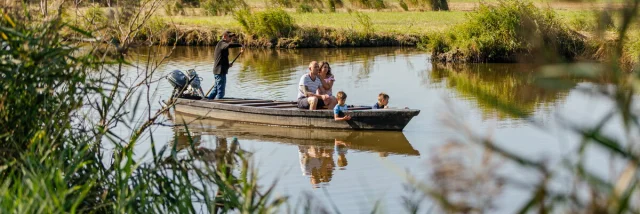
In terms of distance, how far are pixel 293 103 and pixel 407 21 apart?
22840 mm

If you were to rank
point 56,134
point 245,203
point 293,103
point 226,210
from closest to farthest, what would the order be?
point 245,203, point 226,210, point 56,134, point 293,103

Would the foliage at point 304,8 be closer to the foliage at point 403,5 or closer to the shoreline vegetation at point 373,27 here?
the shoreline vegetation at point 373,27

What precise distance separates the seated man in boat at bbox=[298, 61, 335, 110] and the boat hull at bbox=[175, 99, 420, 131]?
0.16 m

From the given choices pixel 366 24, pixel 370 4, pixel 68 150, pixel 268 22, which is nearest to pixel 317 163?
pixel 68 150

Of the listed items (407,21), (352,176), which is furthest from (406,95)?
(407,21)

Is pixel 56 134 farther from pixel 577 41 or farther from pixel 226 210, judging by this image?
pixel 577 41

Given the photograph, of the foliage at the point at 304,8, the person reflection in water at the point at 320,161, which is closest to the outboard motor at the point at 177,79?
the person reflection in water at the point at 320,161

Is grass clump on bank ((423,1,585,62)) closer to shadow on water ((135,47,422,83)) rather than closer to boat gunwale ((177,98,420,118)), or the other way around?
shadow on water ((135,47,422,83))

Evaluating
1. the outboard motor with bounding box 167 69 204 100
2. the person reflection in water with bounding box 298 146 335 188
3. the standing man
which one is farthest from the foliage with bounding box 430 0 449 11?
the person reflection in water with bounding box 298 146 335 188

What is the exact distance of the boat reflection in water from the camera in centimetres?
1288

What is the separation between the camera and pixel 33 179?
15.9 feet

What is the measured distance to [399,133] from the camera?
14.8m

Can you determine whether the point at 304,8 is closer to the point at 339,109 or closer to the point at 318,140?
the point at 339,109

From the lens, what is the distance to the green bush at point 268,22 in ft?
107
